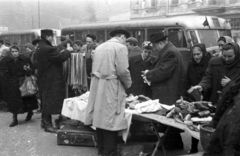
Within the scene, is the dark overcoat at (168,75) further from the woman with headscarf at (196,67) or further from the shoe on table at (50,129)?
the shoe on table at (50,129)

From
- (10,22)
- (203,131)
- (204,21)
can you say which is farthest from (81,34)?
(10,22)

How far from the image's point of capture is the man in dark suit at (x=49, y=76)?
19.6 ft

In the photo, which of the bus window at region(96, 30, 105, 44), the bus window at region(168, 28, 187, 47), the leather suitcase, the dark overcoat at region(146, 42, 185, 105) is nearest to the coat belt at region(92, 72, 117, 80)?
the dark overcoat at region(146, 42, 185, 105)

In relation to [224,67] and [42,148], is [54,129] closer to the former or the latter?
[42,148]

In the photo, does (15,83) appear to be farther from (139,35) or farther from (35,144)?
(139,35)

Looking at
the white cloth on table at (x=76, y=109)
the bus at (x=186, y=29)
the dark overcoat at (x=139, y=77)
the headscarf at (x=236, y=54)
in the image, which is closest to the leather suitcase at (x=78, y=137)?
the white cloth on table at (x=76, y=109)

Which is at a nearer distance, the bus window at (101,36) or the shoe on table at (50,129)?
the shoe on table at (50,129)

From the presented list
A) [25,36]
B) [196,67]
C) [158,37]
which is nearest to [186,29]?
[196,67]

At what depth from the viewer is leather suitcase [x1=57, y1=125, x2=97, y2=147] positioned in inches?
205

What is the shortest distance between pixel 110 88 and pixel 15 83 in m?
3.31

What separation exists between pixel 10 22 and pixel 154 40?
46.1 meters

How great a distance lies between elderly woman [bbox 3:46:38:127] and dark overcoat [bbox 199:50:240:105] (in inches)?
164

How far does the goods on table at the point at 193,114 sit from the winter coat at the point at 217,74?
0.57 meters

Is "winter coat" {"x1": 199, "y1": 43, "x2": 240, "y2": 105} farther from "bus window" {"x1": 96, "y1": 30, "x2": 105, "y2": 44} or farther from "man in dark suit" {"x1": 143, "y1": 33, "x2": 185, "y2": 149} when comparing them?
"bus window" {"x1": 96, "y1": 30, "x2": 105, "y2": 44}
